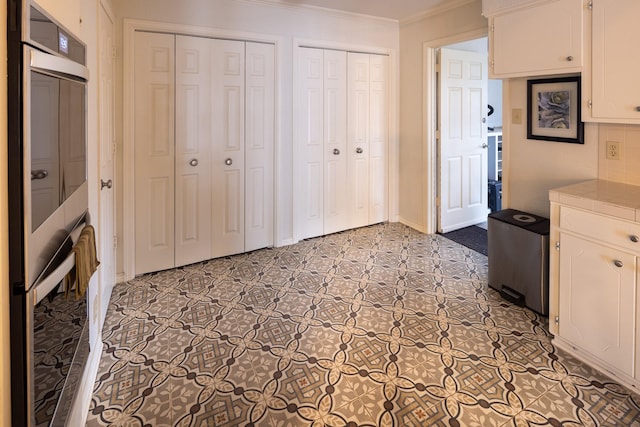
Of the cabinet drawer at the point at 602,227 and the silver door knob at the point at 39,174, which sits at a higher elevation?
the silver door knob at the point at 39,174

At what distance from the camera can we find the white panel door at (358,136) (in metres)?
4.62

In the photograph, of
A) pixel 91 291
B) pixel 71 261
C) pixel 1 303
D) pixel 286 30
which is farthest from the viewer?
pixel 286 30

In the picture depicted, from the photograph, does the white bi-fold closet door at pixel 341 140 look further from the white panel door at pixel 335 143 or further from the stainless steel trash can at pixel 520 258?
the stainless steel trash can at pixel 520 258

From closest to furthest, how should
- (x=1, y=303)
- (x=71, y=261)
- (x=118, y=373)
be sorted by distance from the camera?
(x=1, y=303)
(x=71, y=261)
(x=118, y=373)

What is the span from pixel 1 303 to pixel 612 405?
246 cm

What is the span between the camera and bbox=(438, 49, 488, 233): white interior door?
4.59 metres

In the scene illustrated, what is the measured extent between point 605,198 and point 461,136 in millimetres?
2781

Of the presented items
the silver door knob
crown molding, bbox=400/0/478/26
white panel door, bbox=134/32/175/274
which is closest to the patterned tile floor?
white panel door, bbox=134/32/175/274

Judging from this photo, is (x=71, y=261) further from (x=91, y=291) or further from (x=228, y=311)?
(x=228, y=311)

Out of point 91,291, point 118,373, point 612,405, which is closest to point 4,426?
point 91,291

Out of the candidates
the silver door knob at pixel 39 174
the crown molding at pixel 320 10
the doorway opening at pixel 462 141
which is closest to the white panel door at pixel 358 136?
the crown molding at pixel 320 10

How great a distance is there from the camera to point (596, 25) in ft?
7.66

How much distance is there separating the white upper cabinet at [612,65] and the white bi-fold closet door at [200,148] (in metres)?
2.67

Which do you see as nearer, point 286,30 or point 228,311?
point 228,311
